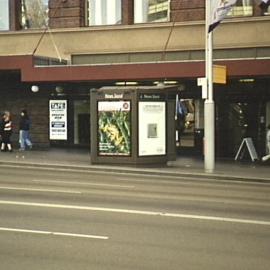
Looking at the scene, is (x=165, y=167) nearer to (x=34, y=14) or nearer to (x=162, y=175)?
(x=162, y=175)

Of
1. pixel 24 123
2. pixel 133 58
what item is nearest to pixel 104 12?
pixel 133 58

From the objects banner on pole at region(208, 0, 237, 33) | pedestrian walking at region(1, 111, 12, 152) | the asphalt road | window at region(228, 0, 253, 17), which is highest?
window at region(228, 0, 253, 17)

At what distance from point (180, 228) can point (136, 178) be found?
925 cm

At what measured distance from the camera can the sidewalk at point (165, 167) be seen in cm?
1980

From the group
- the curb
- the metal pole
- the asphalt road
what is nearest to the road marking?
the curb

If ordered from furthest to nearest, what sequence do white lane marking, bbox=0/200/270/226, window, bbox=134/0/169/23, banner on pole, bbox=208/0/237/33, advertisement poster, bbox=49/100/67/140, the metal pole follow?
advertisement poster, bbox=49/100/67/140, window, bbox=134/0/169/23, the metal pole, banner on pole, bbox=208/0/237/33, white lane marking, bbox=0/200/270/226

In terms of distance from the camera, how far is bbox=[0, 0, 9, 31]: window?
3031 cm

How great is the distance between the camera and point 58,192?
1386 cm

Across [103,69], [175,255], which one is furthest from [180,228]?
[103,69]

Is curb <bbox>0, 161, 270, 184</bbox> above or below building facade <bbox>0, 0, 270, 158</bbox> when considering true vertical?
below

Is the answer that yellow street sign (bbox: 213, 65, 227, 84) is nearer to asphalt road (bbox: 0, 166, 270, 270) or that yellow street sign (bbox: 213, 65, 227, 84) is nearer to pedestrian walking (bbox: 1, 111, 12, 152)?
asphalt road (bbox: 0, 166, 270, 270)

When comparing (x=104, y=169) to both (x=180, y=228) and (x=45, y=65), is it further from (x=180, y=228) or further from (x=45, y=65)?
(x=180, y=228)

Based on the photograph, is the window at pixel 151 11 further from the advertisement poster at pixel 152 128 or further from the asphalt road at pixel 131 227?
the asphalt road at pixel 131 227

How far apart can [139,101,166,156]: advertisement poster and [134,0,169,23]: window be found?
6263 millimetres
